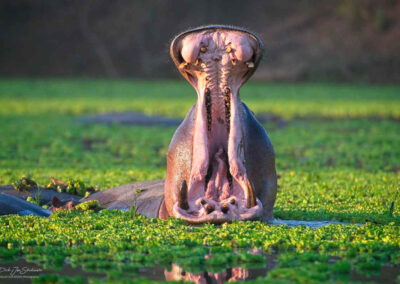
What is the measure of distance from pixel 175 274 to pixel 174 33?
113 ft

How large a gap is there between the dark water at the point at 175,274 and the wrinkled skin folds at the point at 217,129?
996 millimetres

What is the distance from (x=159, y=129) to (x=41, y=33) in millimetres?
A: 24590

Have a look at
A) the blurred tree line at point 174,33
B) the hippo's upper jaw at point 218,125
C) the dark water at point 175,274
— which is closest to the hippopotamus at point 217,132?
the hippo's upper jaw at point 218,125

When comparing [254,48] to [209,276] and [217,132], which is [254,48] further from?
[209,276]

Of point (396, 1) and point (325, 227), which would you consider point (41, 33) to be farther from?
point (325, 227)

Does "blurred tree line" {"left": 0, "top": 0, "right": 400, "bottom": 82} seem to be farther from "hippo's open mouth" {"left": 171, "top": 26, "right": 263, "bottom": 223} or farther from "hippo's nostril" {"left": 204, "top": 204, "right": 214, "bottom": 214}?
"hippo's nostril" {"left": 204, "top": 204, "right": 214, "bottom": 214}

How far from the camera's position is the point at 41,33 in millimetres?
38344

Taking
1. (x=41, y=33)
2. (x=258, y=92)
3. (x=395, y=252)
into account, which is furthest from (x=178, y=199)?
(x=41, y=33)

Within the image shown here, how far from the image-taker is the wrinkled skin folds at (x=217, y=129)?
5367 mm

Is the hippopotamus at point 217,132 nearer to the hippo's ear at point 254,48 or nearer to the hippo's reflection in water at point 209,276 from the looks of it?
the hippo's ear at point 254,48

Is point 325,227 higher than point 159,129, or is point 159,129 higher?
point 159,129

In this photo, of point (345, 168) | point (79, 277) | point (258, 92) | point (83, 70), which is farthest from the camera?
point (83, 70)

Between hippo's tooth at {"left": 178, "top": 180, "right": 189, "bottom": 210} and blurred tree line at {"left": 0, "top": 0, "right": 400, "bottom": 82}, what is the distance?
26.1m

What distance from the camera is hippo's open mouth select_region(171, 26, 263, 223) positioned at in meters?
5.37
